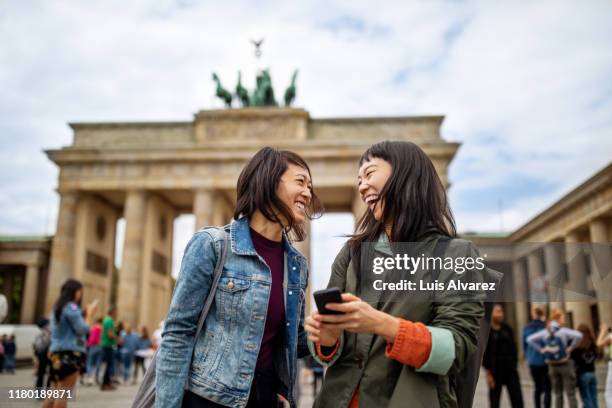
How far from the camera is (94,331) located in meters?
15.8

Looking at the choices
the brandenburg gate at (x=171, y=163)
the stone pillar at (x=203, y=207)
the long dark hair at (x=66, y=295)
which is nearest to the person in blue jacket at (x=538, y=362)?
the long dark hair at (x=66, y=295)

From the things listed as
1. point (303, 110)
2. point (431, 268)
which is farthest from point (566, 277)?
point (303, 110)

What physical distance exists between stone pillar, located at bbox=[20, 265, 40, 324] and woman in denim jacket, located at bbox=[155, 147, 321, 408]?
40.9 m

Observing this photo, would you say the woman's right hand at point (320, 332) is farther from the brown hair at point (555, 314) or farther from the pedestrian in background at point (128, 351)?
the pedestrian in background at point (128, 351)

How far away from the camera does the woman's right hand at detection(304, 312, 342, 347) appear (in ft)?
6.74

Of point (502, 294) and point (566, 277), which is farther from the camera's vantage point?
point (566, 277)

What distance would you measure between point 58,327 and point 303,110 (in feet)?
99.1

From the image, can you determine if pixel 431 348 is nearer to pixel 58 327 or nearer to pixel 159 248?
pixel 58 327

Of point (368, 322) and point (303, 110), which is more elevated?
point (303, 110)

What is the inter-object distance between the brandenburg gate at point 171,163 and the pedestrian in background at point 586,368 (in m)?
24.5

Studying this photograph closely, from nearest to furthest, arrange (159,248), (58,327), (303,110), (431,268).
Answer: (431,268), (58,327), (303,110), (159,248)

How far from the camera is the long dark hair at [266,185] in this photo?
2.97m

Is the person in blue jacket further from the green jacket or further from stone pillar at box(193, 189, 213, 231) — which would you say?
stone pillar at box(193, 189, 213, 231)

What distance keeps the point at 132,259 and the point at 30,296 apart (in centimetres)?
1078
